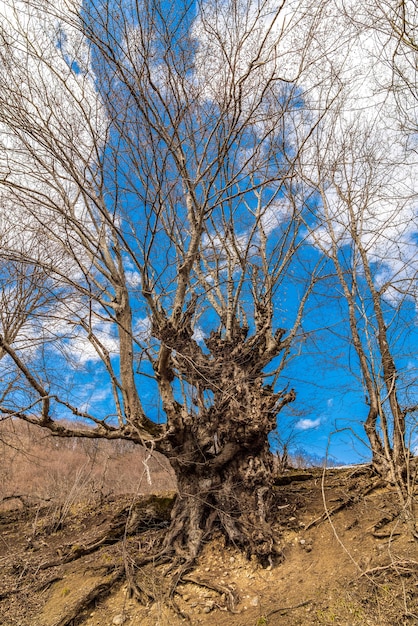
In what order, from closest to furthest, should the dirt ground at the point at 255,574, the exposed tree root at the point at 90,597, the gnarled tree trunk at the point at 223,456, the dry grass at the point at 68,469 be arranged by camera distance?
the dirt ground at the point at 255,574 → the exposed tree root at the point at 90,597 → the gnarled tree trunk at the point at 223,456 → the dry grass at the point at 68,469

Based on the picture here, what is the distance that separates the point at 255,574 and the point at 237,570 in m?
0.22

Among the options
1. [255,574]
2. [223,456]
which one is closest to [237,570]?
[255,574]

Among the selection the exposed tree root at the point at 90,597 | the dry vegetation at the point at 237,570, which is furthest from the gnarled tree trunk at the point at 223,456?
the exposed tree root at the point at 90,597

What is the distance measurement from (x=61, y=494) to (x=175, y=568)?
372cm

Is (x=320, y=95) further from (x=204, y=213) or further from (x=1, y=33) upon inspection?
(x=1, y=33)

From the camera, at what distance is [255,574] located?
429 cm

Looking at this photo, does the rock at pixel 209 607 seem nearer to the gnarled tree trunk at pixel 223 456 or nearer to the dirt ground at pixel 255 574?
the dirt ground at pixel 255 574

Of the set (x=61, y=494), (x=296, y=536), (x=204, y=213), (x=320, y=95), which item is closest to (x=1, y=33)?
(x=204, y=213)

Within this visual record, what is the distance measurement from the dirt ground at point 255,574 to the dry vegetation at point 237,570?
0.04 feet

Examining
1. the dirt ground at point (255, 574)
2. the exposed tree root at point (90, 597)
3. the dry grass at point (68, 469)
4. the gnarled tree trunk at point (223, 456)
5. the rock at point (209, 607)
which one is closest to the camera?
the dirt ground at point (255, 574)

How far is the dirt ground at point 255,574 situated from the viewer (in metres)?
3.48

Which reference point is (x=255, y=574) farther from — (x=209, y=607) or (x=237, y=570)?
(x=209, y=607)

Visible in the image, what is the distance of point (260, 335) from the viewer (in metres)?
5.72

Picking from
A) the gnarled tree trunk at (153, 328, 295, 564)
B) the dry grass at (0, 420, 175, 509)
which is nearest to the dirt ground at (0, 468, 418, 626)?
the gnarled tree trunk at (153, 328, 295, 564)
